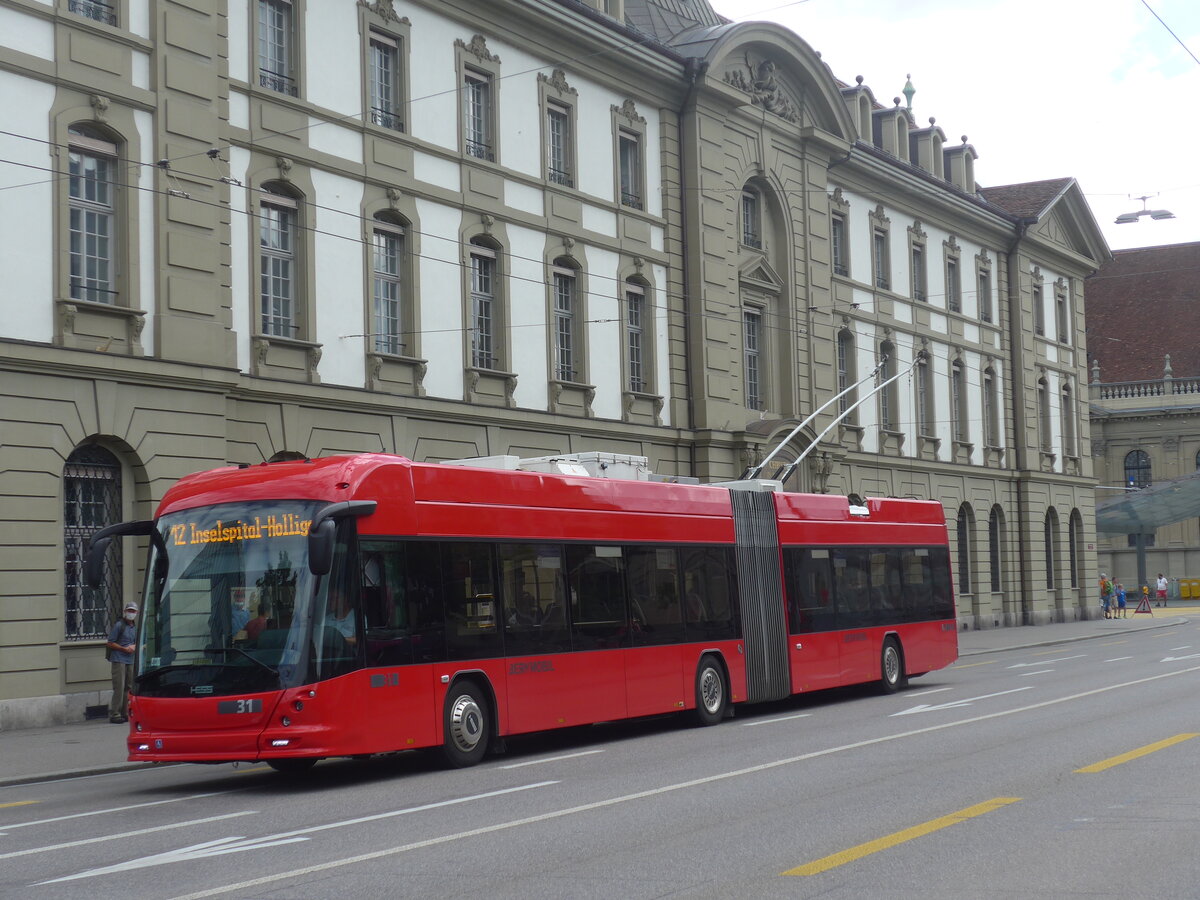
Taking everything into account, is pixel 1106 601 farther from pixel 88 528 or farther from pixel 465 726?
pixel 465 726

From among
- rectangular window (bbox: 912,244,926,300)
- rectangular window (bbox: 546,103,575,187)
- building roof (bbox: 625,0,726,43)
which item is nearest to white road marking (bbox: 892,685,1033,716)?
rectangular window (bbox: 546,103,575,187)

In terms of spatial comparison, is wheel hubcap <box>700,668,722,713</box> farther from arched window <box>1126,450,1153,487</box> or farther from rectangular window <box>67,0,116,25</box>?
arched window <box>1126,450,1153,487</box>

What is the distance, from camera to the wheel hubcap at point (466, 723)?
15.8 metres

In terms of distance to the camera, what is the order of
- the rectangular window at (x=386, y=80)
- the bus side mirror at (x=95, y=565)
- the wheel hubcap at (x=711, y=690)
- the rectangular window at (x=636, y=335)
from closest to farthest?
1. the bus side mirror at (x=95, y=565)
2. the wheel hubcap at (x=711, y=690)
3. the rectangular window at (x=386, y=80)
4. the rectangular window at (x=636, y=335)

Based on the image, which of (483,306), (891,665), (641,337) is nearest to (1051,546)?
(641,337)

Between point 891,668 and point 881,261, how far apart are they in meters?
23.5

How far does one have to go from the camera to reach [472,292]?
97.3ft

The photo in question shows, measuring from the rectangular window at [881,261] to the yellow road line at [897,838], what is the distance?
116 feet

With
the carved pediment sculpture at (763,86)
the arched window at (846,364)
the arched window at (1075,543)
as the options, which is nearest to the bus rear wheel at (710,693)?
the carved pediment sculpture at (763,86)

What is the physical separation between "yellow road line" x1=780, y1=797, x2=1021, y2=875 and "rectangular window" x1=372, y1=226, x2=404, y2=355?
17.9m

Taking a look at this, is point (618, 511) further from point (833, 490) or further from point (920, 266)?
point (920, 266)

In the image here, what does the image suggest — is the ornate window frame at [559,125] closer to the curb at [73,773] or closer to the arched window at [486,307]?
the arched window at [486,307]

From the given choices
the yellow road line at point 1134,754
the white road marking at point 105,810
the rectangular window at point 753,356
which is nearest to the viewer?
the white road marking at point 105,810

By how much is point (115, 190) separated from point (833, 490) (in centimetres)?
2391
